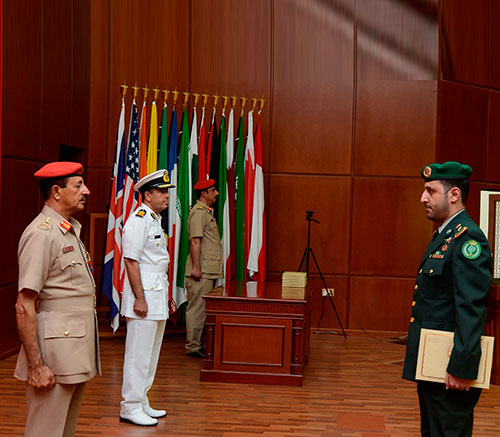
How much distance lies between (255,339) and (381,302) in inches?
100

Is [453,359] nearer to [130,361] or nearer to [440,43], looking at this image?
[130,361]

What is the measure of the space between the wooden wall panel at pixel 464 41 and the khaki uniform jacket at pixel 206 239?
2.98 m

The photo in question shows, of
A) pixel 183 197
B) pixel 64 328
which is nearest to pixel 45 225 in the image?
pixel 64 328

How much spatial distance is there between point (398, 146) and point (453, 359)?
482 cm

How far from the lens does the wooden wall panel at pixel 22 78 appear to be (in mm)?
5160

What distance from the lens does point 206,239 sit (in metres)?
5.61

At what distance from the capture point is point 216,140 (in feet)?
21.2

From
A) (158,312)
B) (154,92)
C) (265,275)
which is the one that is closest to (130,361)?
(158,312)

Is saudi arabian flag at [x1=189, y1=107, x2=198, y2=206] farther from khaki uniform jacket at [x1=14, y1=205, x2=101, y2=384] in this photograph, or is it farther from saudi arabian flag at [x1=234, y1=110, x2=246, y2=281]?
khaki uniform jacket at [x1=14, y1=205, x2=101, y2=384]

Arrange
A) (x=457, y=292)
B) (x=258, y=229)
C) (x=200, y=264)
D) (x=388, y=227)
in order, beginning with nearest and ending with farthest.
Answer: (x=457, y=292), (x=200, y=264), (x=258, y=229), (x=388, y=227)

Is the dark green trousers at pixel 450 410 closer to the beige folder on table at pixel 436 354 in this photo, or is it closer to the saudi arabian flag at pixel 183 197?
the beige folder on table at pixel 436 354

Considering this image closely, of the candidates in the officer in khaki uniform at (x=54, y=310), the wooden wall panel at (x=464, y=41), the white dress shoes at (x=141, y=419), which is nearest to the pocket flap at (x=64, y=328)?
the officer in khaki uniform at (x=54, y=310)

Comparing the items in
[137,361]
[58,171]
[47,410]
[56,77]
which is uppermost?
[56,77]

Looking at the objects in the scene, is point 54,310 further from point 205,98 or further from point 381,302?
point 381,302
